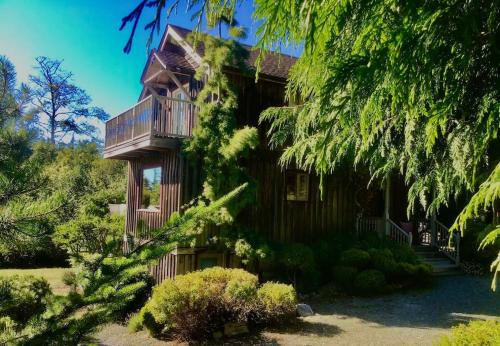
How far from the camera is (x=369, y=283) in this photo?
10.8 m

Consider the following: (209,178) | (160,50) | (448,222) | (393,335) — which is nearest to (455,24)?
(393,335)

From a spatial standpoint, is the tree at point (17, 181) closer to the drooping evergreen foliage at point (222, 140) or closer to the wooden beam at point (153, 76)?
the drooping evergreen foliage at point (222, 140)

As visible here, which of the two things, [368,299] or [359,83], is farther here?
[368,299]

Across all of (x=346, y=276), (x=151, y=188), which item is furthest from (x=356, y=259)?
(x=151, y=188)

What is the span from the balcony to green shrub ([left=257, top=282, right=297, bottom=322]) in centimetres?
531

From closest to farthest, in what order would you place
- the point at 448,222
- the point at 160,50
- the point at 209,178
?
the point at 209,178 → the point at 160,50 → the point at 448,222

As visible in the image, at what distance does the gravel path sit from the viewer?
7402 mm

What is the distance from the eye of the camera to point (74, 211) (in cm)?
198

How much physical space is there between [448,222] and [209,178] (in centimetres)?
1080

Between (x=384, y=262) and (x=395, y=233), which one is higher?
(x=395, y=233)

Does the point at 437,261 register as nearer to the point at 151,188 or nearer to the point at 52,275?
the point at 151,188

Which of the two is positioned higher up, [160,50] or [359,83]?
[160,50]

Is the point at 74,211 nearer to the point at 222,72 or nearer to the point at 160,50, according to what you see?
the point at 222,72

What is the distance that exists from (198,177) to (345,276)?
198 inches
